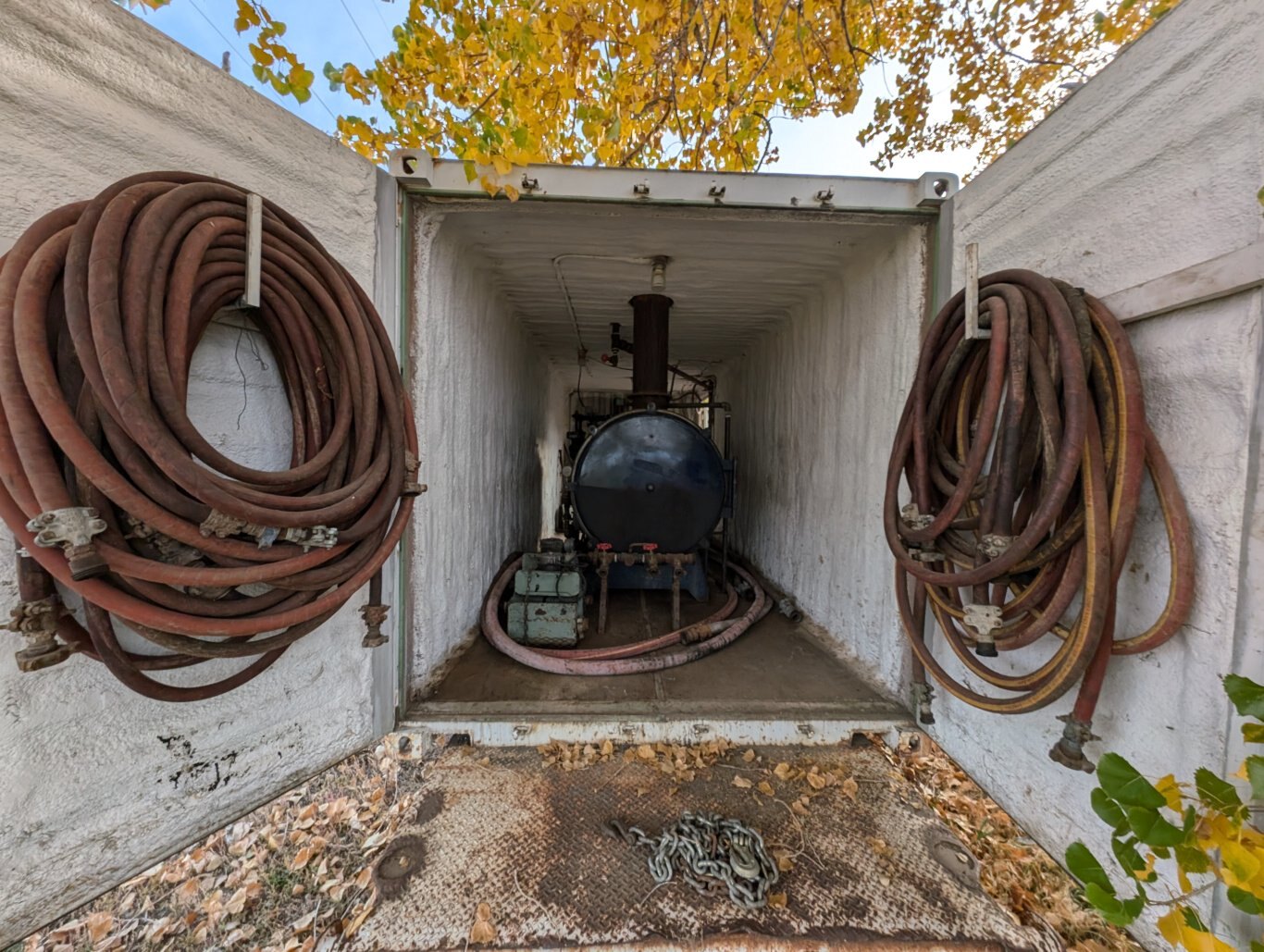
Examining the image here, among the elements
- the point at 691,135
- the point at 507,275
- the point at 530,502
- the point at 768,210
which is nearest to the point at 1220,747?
the point at 768,210

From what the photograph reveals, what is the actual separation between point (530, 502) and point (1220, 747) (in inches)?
161

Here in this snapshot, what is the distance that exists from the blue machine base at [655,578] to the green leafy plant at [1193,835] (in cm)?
237

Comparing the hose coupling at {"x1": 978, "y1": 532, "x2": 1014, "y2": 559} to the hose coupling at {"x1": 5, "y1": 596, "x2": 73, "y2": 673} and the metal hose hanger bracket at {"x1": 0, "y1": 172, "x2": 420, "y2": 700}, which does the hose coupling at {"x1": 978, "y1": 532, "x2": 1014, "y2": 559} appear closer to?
the metal hose hanger bracket at {"x1": 0, "y1": 172, "x2": 420, "y2": 700}

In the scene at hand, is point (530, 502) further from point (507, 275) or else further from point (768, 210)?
point (768, 210)

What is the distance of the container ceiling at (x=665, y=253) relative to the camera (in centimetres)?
189

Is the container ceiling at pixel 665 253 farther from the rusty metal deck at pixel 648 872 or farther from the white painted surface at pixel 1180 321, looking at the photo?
the rusty metal deck at pixel 648 872

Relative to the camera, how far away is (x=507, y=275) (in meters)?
2.78

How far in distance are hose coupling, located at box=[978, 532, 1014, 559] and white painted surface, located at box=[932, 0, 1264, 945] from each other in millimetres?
286

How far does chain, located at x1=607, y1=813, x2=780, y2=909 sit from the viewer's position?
1.29 m

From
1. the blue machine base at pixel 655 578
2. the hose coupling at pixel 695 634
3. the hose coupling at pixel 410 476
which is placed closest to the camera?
the hose coupling at pixel 410 476

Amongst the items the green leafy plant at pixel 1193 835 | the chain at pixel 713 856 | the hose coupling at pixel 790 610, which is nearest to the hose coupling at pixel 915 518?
the green leafy plant at pixel 1193 835

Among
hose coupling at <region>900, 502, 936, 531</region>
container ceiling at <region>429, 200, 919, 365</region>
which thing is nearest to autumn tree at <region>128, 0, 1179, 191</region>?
container ceiling at <region>429, 200, 919, 365</region>

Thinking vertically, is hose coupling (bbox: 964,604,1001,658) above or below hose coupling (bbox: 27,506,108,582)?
below


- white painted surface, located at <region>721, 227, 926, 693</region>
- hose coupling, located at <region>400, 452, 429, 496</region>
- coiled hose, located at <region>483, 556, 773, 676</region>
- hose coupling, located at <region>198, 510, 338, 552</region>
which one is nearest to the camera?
hose coupling, located at <region>198, 510, 338, 552</region>
